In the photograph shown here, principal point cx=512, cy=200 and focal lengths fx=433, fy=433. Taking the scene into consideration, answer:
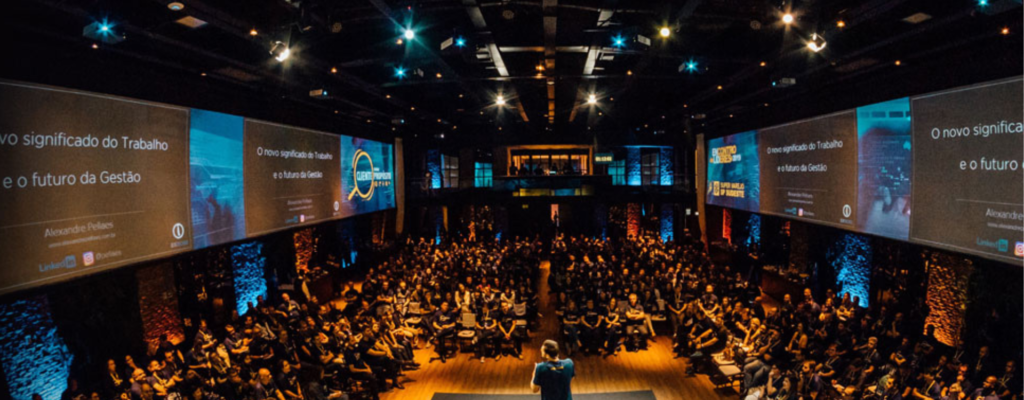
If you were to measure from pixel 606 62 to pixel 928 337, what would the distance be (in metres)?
7.95

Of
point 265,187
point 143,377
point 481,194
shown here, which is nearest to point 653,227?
point 481,194

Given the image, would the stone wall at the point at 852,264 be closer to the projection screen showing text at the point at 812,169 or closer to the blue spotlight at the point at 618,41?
the projection screen showing text at the point at 812,169

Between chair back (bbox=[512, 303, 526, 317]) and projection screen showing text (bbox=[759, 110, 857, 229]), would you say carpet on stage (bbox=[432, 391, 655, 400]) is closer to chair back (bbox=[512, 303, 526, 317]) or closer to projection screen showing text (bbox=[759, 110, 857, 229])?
chair back (bbox=[512, 303, 526, 317])

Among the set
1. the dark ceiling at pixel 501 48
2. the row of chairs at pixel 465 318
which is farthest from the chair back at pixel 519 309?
the dark ceiling at pixel 501 48

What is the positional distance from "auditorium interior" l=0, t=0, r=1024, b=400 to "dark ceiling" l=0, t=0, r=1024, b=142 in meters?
0.04

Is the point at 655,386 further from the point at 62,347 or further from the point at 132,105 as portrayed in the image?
the point at 62,347

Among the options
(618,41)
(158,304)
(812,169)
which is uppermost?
(618,41)

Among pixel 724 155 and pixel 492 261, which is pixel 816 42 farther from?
pixel 492 261

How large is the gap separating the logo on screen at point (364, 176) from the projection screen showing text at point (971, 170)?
33.5ft

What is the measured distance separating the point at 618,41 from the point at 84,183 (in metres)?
5.95

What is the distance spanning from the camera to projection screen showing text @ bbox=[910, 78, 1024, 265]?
4.28 metres

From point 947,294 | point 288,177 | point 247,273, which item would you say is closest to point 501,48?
point 288,177

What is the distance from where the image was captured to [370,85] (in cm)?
823

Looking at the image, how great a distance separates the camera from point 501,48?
6105 millimetres
